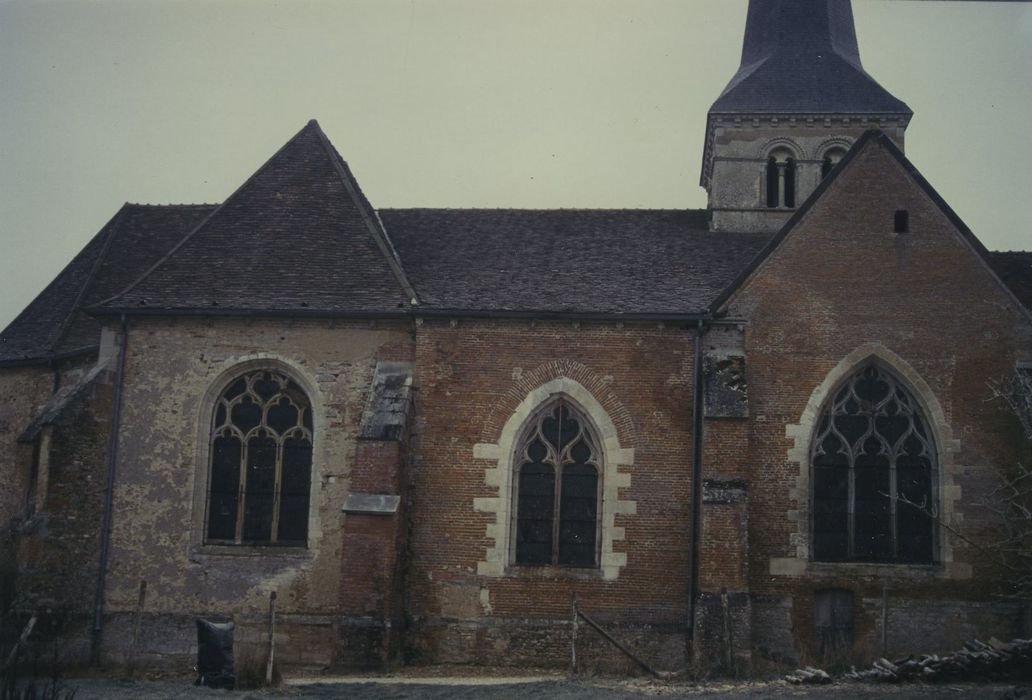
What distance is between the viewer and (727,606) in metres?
19.4

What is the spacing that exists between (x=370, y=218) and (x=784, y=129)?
33.7ft

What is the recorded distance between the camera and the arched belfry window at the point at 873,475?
68.6ft

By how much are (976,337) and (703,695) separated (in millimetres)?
9320

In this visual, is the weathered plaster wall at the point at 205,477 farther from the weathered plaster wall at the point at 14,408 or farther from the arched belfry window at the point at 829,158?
the arched belfry window at the point at 829,158

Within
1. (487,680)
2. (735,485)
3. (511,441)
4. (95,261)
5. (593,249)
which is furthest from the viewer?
(95,261)

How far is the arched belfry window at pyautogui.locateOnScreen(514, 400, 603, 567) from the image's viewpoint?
21250mm

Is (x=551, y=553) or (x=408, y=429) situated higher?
(x=408, y=429)

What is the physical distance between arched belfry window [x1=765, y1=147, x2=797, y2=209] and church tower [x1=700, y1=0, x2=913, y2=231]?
0.02 m

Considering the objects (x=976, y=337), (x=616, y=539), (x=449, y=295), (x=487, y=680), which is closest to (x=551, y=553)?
(x=616, y=539)

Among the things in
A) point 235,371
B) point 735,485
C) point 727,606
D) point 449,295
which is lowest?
point 727,606

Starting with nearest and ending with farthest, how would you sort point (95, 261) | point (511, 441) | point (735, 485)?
point (735, 485), point (511, 441), point (95, 261)

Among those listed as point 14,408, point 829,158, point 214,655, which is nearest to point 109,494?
point 14,408

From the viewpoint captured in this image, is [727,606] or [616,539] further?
[616,539]

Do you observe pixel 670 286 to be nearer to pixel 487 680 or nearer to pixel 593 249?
pixel 593 249
